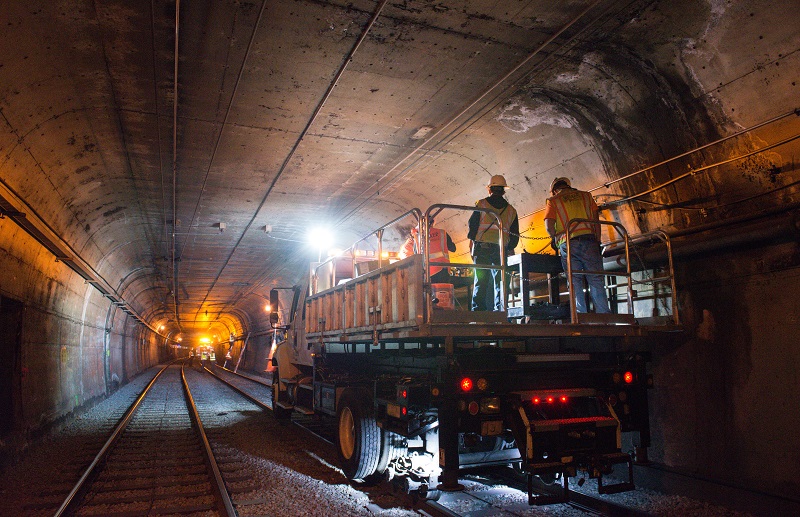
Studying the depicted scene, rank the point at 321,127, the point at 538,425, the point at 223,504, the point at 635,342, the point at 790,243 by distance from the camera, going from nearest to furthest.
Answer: the point at 538,425, the point at 790,243, the point at 223,504, the point at 635,342, the point at 321,127

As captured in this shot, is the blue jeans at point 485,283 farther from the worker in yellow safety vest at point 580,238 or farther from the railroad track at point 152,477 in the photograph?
the railroad track at point 152,477

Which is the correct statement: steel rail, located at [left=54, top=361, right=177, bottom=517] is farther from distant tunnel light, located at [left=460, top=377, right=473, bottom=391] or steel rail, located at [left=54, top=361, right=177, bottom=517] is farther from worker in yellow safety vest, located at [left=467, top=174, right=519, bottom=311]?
worker in yellow safety vest, located at [left=467, top=174, right=519, bottom=311]

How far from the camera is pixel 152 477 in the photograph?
755cm

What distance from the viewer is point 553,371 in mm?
5746

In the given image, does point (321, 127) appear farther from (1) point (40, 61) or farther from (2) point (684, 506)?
(2) point (684, 506)

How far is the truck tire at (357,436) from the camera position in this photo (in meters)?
6.57

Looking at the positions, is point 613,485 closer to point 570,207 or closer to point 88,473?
point 570,207

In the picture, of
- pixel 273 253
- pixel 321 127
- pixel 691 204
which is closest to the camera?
pixel 691 204

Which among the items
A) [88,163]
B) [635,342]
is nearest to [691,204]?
[635,342]

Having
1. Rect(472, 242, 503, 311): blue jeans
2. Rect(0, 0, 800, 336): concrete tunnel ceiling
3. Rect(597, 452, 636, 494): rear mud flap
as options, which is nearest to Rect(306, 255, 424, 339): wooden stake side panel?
Rect(472, 242, 503, 311): blue jeans

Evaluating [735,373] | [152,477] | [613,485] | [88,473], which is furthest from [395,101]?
[88,473]

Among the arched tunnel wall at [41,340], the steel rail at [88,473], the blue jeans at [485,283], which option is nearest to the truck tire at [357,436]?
the blue jeans at [485,283]

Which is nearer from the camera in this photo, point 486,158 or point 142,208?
point 486,158

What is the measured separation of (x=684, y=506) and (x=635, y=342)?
199 cm
